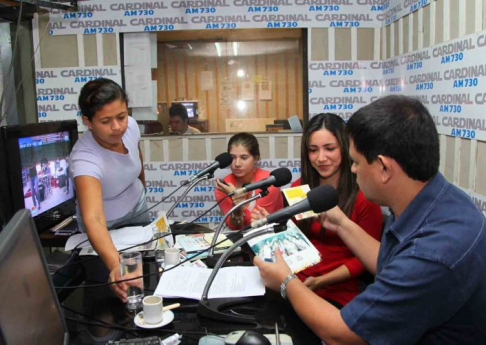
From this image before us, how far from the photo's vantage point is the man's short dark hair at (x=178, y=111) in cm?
386

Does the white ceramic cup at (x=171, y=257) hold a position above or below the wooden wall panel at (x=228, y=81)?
below

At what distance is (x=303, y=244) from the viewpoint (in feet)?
5.14

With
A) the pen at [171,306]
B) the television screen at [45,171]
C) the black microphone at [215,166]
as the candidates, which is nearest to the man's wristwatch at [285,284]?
the pen at [171,306]

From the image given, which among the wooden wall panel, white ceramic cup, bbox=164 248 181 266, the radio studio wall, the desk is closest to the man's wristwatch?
the desk

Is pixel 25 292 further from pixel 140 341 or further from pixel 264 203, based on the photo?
pixel 264 203

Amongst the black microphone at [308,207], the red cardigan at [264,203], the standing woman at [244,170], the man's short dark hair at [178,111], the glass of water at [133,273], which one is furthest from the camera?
the man's short dark hair at [178,111]

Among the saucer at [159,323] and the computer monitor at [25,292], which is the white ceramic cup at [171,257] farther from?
the computer monitor at [25,292]

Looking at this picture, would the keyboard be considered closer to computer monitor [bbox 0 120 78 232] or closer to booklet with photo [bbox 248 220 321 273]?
booklet with photo [bbox 248 220 321 273]

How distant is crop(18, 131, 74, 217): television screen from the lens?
2.11m

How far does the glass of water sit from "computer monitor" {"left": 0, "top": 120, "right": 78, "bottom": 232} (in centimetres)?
85

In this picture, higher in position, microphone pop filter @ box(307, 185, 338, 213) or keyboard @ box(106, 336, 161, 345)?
microphone pop filter @ box(307, 185, 338, 213)

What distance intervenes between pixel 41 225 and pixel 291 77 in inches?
98.9

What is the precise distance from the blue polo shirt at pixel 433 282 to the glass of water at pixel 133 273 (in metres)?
0.74

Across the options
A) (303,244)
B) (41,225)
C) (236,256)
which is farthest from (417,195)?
(41,225)
